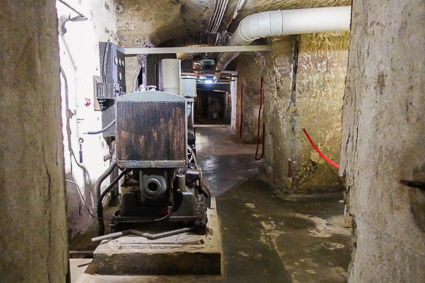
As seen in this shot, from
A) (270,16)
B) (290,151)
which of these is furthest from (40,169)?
(290,151)

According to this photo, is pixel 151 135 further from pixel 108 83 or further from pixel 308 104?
pixel 308 104

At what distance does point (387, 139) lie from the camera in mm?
875

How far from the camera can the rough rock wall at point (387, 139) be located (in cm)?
77

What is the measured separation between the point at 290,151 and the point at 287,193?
2.14ft

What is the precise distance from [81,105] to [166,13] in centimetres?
236

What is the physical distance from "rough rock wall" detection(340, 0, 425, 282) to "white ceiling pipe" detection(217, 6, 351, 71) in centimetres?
286

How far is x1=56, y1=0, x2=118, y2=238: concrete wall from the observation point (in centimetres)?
291

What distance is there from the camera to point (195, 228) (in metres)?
2.67

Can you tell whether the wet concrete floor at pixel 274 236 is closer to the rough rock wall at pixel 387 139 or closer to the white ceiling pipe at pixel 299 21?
the rough rock wall at pixel 387 139

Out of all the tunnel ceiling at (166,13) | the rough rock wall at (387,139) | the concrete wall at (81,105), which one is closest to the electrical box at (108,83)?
the concrete wall at (81,105)

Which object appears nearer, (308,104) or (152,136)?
(152,136)

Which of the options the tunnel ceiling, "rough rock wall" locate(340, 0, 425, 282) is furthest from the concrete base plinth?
the tunnel ceiling

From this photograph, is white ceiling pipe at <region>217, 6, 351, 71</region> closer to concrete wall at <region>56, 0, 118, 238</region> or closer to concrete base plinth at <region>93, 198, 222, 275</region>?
concrete wall at <region>56, 0, 118, 238</region>

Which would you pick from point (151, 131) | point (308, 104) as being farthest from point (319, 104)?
point (151, 131)
